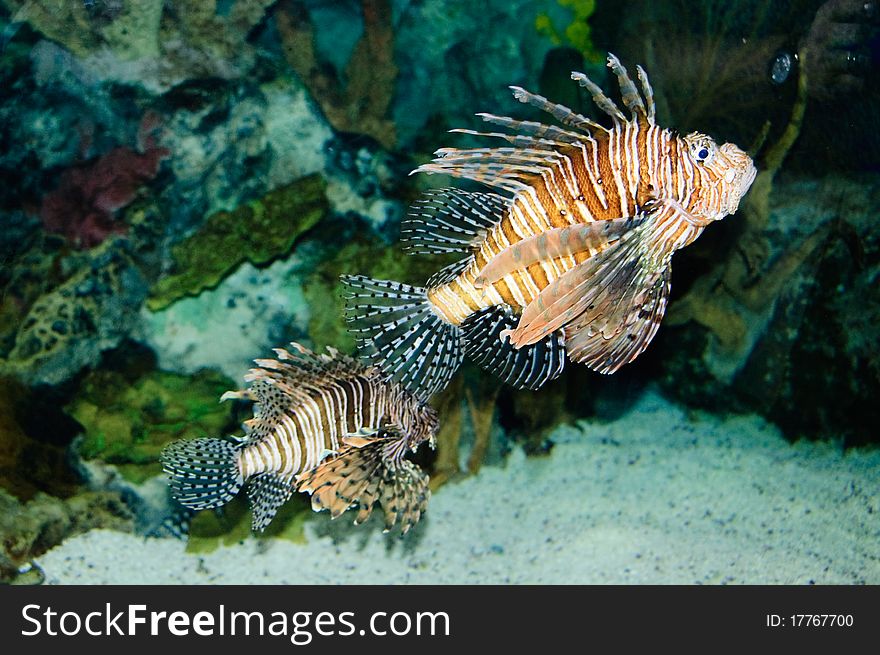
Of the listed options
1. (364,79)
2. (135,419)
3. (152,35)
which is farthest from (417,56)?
(135,419)

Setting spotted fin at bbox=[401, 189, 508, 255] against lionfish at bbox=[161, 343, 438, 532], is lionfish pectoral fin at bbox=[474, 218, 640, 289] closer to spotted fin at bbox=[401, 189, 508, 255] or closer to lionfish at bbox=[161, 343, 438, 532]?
spotted fin at bbox=[401, 189, 508, 255]

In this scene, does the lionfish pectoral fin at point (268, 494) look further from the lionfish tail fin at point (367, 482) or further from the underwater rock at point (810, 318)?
the underwater rock at point (810, 318)

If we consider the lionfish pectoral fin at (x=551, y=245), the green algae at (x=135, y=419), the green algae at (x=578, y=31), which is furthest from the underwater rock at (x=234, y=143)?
the lionfish pectoral fin at (x=551, y=245)

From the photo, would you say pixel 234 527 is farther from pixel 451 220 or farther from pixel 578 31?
pixel 578 31

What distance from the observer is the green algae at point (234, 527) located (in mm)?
3756

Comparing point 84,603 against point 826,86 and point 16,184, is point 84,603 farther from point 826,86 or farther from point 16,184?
point 826,86

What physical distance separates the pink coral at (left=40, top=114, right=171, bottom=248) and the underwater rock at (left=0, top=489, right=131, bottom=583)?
151 centimetres

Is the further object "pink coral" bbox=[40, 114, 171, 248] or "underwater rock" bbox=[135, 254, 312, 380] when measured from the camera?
"underwater rock" bbox=[135, 254, 312, 380]

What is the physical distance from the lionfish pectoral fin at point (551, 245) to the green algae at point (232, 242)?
2712 millimetres

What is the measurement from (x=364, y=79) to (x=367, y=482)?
2781 mm

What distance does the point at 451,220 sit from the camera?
2.24 metres

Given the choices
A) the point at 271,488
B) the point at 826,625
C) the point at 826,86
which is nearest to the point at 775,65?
the point at 826,86

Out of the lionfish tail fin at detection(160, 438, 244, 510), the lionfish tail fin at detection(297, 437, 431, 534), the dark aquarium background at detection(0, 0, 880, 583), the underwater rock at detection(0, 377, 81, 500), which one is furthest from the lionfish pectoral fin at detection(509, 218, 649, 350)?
the underwater rock at detection(0, 377, 81, 500)

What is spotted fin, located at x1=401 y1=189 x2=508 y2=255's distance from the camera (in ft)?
7.11
